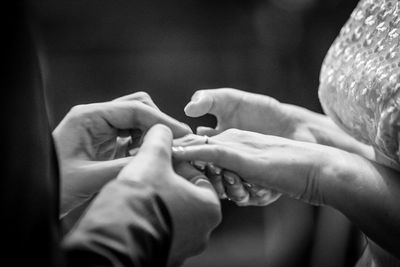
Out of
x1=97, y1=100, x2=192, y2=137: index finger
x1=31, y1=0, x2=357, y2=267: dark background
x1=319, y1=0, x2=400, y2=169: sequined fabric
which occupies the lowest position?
x1=31, y1=0, x2=357, y2=267: dark background

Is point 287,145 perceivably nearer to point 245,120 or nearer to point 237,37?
point 245,120

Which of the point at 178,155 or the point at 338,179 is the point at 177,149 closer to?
the point at 178,155

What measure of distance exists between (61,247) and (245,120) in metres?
0.56

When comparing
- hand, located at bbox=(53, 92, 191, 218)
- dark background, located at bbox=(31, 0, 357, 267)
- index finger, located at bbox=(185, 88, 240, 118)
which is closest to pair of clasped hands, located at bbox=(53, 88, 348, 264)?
hand, located at bbox=(53, 92, 191, 218)

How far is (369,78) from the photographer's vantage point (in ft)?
2.59

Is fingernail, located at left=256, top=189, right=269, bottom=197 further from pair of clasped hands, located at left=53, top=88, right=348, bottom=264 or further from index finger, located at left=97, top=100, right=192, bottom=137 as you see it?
index finger, located at left=97, top=100, right=192, bottom=137

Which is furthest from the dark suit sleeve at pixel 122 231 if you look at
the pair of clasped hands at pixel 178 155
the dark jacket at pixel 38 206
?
the pair of clasped hands at pixel 178 155

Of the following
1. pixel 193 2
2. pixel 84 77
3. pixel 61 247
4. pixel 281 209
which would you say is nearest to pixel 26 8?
pixel 61 247

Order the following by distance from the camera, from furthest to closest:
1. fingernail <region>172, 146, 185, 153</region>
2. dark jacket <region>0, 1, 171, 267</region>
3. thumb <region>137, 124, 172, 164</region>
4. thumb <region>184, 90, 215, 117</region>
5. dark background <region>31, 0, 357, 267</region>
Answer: dark background <region>31, 0, 357, 267</region>
thumb <region>184, 90, 215, 117</region>
fingernail <region>172, 146, 185, 153</region>
thumb <region>137, 124, 172, 164</region>
dark jacket <region>0, 1, 171, 267</region>

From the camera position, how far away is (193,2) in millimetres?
1918

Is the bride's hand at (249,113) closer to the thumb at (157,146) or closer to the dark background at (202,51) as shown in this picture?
the thumb at (157,146)

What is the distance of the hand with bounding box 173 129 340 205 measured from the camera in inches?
31.0

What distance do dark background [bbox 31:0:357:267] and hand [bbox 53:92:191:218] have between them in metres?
0.66

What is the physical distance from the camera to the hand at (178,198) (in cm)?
62
